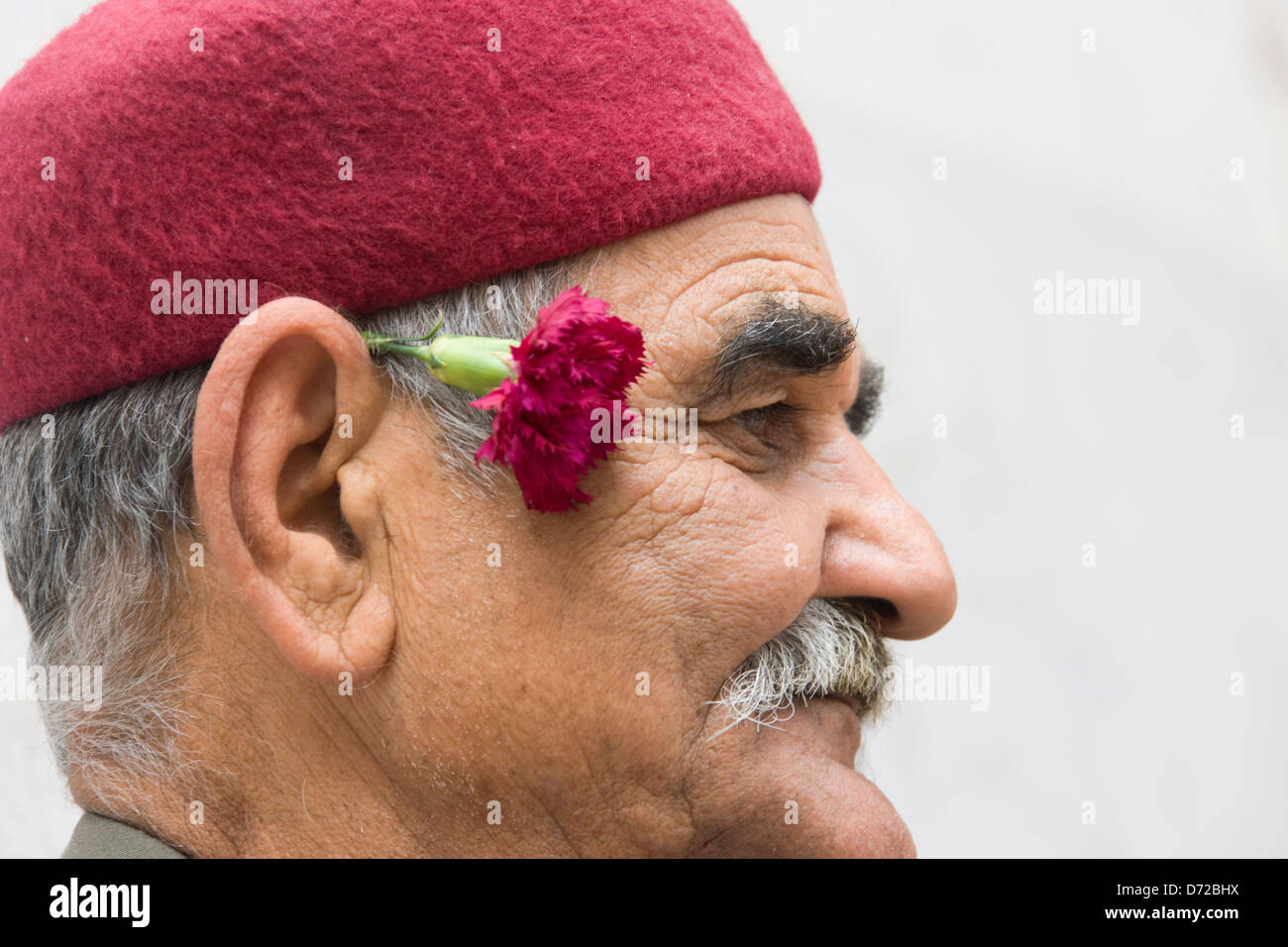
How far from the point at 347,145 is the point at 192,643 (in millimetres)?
710

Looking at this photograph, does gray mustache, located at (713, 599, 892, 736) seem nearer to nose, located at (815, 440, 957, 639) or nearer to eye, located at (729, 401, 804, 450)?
nose, located at (815, 440, 957, 639)

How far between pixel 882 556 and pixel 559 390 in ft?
1.92

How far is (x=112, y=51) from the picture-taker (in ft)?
5.75

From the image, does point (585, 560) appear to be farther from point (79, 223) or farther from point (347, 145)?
point (79, 223)

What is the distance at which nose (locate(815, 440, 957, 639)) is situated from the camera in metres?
1.84

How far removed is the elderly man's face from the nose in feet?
0.27

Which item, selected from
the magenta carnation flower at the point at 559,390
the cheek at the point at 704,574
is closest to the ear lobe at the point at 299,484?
the magenta carnation flower at the point at 559,390

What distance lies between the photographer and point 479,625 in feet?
5.47

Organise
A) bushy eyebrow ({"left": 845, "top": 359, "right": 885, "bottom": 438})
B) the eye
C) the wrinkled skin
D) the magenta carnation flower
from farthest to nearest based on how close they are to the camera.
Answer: bushy eyebrow ({"left": 845, "top": 359, "right": 885, "bottom": 438}) < the eye < the wrinkled skin < the magenta carnation flower

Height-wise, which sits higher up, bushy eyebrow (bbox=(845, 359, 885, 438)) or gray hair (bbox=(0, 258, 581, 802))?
bushy eyebrow (bbox=(845, 359, 885, 438))

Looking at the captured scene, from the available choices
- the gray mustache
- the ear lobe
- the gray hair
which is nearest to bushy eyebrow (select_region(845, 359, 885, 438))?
the gray mustache

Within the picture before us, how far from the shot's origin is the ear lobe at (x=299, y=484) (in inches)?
63.9

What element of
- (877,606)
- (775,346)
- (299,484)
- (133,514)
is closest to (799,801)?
(877,606)

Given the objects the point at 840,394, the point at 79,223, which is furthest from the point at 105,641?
the point at 840,394
